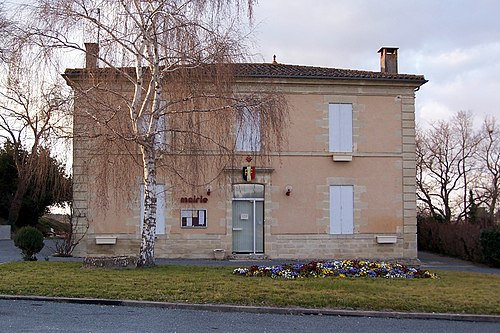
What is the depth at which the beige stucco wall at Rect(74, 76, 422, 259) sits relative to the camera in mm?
21078

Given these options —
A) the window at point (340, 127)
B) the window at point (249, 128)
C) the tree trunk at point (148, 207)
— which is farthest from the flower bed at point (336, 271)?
the window at point (340, 127)

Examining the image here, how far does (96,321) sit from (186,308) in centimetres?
182

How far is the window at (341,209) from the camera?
2184cm

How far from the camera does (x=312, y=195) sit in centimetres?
2191

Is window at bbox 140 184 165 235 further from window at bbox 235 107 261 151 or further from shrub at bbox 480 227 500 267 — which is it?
shrub at bbox 480 227 500 267

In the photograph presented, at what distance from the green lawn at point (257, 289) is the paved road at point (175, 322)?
0.53 metres

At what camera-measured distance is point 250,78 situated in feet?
66.9

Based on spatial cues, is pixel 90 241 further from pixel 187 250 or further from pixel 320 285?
pixel 320 285

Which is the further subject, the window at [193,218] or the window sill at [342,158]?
the window sill at [342,158]

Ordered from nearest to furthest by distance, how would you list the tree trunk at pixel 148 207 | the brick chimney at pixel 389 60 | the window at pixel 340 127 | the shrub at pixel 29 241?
the tree trunk at pixel 148 207 → the shrub at pixel 29 241 → the window at pixel 340 127 → the brick chimney at pixel 389 60

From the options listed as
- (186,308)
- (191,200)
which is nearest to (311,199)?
(191,200)

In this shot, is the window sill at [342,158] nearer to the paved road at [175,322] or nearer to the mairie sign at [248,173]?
the mairie sign at [248,173]

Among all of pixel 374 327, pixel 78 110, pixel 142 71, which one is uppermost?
pixel 142 71

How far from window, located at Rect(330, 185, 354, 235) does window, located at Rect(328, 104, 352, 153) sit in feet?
4.51
